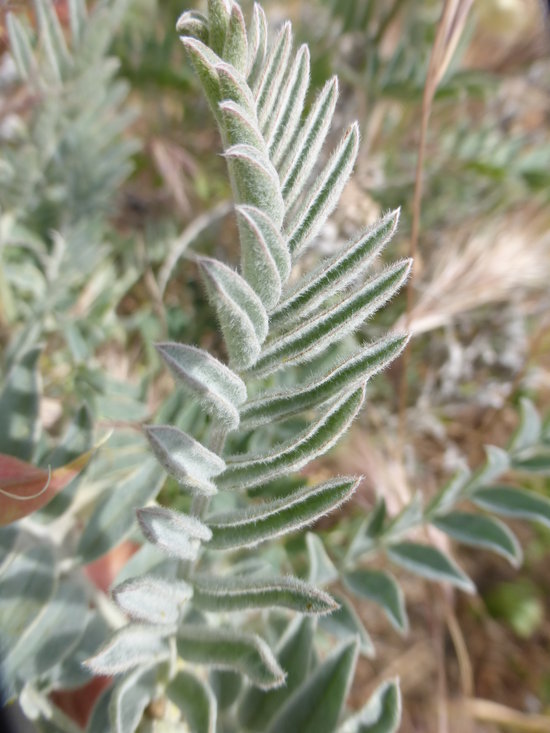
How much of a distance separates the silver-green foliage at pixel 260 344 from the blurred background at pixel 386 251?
15.5 inches

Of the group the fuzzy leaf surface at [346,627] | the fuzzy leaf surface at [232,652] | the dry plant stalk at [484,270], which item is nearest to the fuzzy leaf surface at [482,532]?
the fuzzy leaf surface at [346,627]

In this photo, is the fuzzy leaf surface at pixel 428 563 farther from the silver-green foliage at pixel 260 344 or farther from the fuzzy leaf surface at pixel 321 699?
the silver-green foliage at pixel 260 344

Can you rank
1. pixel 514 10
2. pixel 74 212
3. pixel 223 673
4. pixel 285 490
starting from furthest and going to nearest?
pixel 514 10, pixel 74 212, pixel 285 490, pixel 223 673

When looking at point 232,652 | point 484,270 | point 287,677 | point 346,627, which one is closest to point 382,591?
point 346,627

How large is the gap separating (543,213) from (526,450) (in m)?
0.78

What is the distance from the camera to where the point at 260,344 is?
1.52ft

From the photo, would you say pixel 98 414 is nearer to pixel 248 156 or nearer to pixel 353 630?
pixel 353 630

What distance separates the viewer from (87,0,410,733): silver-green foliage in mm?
419

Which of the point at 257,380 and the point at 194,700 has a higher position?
the point at 257,380

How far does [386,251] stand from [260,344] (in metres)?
0.99

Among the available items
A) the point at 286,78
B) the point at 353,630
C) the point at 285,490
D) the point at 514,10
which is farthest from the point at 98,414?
the point at 514,10

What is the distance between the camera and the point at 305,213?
465 mm

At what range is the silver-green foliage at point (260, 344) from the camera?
42 centimetres

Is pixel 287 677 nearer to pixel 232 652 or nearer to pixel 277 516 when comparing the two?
pixel 232 652
